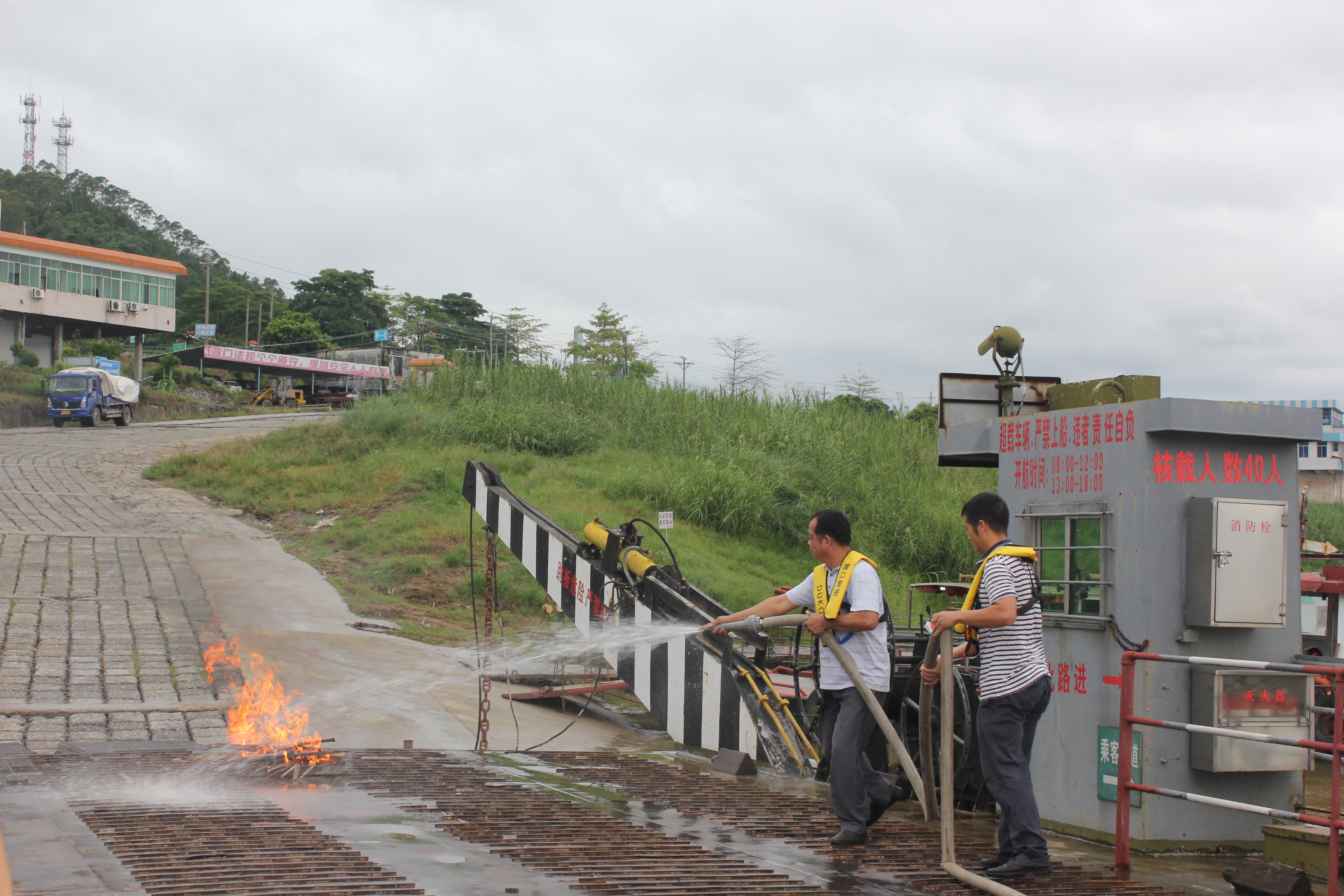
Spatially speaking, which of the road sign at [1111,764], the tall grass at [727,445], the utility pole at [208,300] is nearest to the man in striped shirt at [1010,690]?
the road sign at [1111,764]

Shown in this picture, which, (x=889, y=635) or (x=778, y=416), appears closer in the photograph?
(x=889, y=635)

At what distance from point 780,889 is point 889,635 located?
217 cm

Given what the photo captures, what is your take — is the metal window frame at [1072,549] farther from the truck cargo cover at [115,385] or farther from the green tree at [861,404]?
the truck cargo cover at [115,385]

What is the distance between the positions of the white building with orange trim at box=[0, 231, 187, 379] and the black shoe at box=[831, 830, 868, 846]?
5793 centimetres

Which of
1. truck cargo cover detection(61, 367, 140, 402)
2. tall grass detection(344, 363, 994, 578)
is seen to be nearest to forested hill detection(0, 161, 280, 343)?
truck cargo cover detection(61, 367, 140, 402)

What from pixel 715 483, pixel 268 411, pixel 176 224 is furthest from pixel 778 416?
pixel 176 224

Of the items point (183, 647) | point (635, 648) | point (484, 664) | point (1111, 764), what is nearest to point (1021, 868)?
point (1111, 764)

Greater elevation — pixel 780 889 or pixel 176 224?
pixel 176 224

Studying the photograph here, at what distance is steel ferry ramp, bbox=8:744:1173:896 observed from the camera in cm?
396

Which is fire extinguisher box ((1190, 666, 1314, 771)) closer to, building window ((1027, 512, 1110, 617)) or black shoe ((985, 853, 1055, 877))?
building window ((1027, 512, 1110, 617))

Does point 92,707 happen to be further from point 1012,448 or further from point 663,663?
point 1012,448

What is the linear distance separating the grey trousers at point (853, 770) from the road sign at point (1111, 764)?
66.4 inches

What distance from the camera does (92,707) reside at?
297 inches

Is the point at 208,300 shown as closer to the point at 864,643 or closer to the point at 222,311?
the point at 222,311
